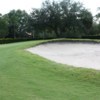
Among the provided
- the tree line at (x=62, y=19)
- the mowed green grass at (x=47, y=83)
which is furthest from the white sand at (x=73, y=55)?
the tree line at (x=62, y=19)

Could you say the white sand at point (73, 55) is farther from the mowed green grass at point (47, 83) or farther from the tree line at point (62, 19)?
the tree line at point (62, 19)

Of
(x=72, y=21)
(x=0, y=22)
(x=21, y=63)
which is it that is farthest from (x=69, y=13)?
(x=21, y=63)

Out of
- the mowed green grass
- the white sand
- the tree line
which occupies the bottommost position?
the white sand

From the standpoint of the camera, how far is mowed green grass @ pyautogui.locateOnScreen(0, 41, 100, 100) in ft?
21.7

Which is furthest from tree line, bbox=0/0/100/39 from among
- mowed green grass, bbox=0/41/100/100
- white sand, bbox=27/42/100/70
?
mowed green grass, bbox=0/41/100/100

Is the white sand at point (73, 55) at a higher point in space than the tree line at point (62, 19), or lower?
lower

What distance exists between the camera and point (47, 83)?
25.8 feet

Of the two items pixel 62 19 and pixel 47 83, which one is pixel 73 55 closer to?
pixel 47 83

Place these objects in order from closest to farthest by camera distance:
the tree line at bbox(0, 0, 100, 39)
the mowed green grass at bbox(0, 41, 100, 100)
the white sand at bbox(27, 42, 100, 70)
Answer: the mowed green grass at bbox(0, 41, 100, 100)
the white sand at bbox(27, 42, 100, 70)
the tree line at bbox(0, 0, 100, 39)

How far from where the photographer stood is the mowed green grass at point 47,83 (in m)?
6.61

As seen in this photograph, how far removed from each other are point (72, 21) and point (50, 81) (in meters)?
46.0

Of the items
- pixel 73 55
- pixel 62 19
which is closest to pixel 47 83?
pixel 73 55

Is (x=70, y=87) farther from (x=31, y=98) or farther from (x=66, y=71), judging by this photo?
(x=66, y=71)

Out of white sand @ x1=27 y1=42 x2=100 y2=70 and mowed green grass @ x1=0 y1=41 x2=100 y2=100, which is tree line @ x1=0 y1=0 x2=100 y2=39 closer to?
white sand @ x1=27 y1=42 x2=100 y2=70
